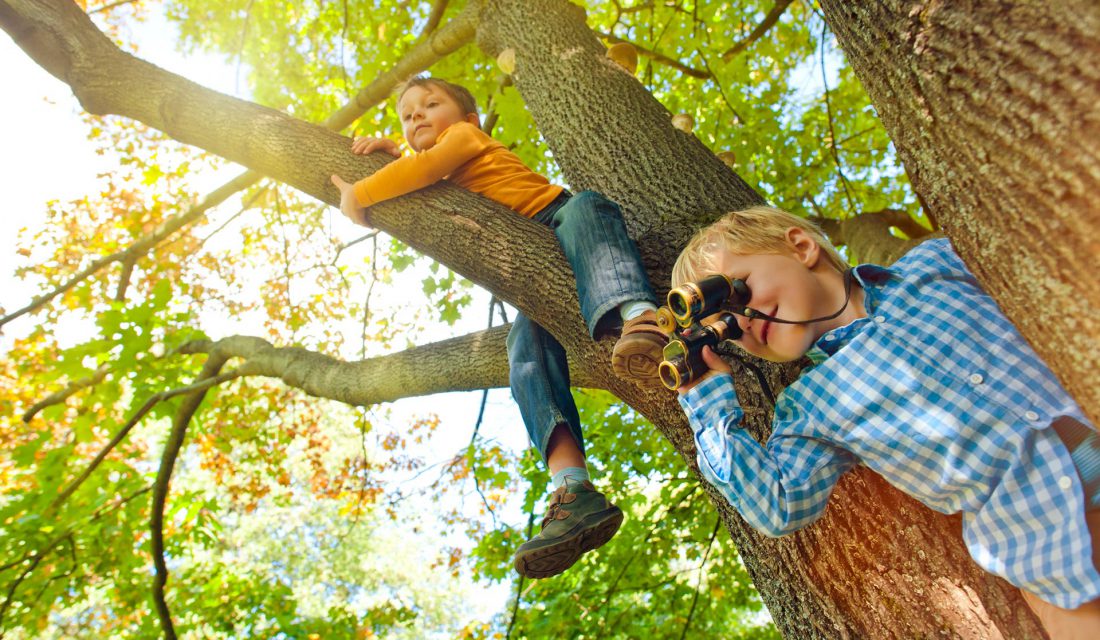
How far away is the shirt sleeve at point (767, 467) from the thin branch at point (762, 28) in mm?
4201

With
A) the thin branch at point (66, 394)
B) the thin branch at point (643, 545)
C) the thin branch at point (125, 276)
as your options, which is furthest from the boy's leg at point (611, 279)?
the thin branch at point (125, 276)

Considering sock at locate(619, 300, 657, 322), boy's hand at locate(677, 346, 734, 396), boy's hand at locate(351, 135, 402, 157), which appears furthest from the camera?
boy's hand at locate(351, 135, 402, 157)

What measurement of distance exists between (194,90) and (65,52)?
632 mm

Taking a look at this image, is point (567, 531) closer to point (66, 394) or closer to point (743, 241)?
point (743, 241)

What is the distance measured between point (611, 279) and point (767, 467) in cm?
74

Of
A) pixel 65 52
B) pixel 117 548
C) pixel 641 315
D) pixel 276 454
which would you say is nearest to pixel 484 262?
pixel 641 315

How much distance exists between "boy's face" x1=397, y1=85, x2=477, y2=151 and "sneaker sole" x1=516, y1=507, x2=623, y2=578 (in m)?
1.85

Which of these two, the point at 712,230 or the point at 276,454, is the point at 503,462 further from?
the point at 712,230

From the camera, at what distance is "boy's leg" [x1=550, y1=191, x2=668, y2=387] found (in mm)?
1727

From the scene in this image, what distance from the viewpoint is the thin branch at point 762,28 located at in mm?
4903

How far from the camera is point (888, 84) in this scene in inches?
50.1

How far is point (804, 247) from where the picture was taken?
5.86ft

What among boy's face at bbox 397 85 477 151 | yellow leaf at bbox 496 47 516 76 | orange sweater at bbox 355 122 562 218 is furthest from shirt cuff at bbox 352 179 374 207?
yellow leaf at bbox 496 47 516 76

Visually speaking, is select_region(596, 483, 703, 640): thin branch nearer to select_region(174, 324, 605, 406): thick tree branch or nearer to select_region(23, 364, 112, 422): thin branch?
select_region(174, 324, 605, 406): thick tree branch
